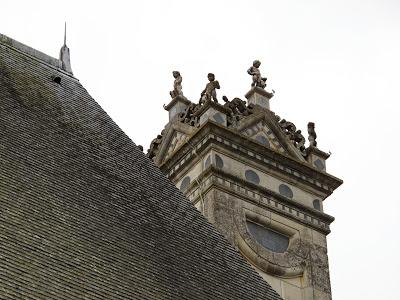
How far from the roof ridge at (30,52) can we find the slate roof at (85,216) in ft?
0.58

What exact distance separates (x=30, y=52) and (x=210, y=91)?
396 inches

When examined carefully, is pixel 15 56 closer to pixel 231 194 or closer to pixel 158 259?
pixel 158 259

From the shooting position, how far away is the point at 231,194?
2328 cm

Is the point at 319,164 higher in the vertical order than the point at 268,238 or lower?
higher

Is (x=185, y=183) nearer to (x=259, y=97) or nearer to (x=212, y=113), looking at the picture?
(x=212, y=113)

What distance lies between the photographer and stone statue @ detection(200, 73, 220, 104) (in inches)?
964

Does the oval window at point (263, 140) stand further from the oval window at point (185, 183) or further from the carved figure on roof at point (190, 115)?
the oval window at point (185, 183)

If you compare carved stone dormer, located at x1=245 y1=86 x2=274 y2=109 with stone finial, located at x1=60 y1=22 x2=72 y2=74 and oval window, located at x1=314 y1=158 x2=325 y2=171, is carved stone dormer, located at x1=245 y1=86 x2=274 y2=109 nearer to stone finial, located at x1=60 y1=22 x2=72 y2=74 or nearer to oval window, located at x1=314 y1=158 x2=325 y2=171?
oval window, located at x1=314 y1=158 x2=325 y2=171

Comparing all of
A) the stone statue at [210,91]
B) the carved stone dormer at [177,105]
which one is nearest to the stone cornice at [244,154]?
the stone statue at [210,91]

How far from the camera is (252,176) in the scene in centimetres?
2397

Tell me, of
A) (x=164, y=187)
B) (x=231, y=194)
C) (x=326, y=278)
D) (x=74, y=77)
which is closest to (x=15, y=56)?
(x=74, y=77)

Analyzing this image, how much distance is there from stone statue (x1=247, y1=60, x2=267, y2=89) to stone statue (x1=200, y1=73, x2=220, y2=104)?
174 centimetres

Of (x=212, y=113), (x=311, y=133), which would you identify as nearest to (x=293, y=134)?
(x=311, y=133)

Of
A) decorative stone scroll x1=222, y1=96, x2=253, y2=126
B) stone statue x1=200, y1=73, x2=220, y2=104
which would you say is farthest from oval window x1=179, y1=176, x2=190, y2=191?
stone statue x1=200, y1=73, x2=220, y2=104
